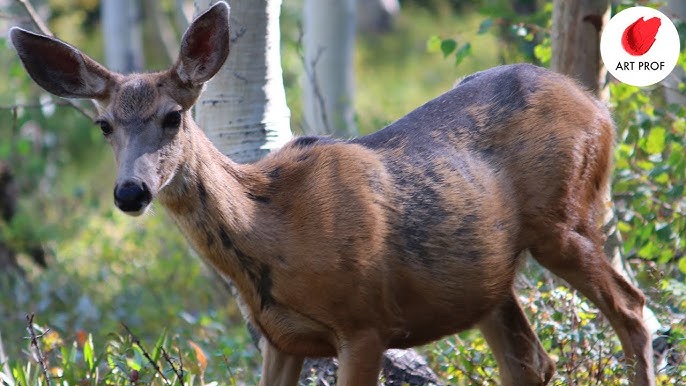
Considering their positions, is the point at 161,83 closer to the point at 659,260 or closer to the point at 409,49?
the point at 659,260

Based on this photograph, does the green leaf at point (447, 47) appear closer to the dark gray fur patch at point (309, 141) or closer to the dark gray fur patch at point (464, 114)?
the dark gray fur patch at point (464, 114)

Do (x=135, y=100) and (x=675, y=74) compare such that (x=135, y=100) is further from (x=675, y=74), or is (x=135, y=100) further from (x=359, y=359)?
(x=675, y=74)

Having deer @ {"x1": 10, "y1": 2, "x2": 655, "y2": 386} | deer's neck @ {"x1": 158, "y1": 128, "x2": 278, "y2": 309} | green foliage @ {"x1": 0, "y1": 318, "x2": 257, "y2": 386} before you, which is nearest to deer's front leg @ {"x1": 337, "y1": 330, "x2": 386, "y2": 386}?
deer @ {"x1": 10, "y1": 2, "x2": 655, "y2": 386}

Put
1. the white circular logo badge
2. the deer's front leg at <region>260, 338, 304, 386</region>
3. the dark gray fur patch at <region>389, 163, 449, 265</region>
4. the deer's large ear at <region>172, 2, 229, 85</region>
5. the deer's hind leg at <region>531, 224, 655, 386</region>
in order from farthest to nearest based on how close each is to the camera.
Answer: the white circular logo badge
the deer's hind leg at <region>531, 224, 655, 386</region>
the deer's front leg at <region>260, 338, 304, 386</region>
the dark gray fur patch at <region>389, 163, 449, 265</region>
the deer's large ear at <region>172, 2, 229, 85</region>

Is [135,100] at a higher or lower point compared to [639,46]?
higher

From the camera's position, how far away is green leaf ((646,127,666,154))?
268 inches

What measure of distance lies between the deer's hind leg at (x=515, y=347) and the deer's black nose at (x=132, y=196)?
2.01 meters

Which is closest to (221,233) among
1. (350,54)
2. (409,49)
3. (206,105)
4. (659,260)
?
(206,105)

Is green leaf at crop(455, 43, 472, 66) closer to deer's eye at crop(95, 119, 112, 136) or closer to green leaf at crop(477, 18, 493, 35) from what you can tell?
green leaf at crop(477, 18, 493, 35)

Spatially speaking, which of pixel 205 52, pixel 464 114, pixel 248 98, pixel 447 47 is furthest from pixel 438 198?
pixel 447 47

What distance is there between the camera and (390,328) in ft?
17.3

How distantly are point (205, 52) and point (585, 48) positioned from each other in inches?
100

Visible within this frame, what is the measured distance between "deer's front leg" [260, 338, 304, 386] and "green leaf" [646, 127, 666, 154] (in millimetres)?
2532

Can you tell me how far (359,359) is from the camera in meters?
5.13
